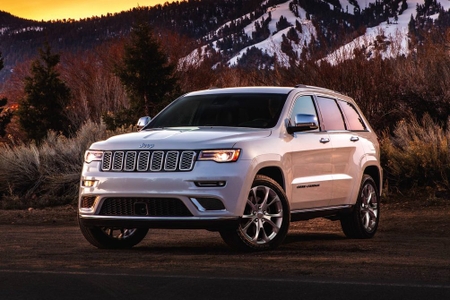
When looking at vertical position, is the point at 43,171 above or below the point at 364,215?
below

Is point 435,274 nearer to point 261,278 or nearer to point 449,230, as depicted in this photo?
point 261,278

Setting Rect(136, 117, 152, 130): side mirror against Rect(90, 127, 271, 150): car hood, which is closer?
Rect(90, 127, 271, 150): car hood

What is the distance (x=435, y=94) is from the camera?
2452cm

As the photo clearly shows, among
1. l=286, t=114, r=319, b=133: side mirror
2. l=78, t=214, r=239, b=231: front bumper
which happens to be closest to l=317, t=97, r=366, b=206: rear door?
l=286, t=114, r=319, b=133: side mirror

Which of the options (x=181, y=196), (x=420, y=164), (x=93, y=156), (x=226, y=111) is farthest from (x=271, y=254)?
(x=420, y=164)

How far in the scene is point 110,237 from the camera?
11.2m

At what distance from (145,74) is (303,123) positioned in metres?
21.7

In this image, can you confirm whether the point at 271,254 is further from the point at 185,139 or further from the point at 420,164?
the point at 420,164

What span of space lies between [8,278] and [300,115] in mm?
3994

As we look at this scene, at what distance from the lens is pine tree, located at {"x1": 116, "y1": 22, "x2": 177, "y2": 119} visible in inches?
1268

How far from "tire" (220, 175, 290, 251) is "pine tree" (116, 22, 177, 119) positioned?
2124cm

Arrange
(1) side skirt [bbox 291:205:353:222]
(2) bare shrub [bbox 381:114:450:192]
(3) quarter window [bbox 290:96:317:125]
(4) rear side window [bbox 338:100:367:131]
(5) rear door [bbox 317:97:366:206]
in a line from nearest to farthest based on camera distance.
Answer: (1) side skirt [bbox 291:205:353:222], (3) quarter window [bbox 290:96:317:125], (5) rear door [bbox 317:97:366:206], (4) rear side window [bbox 338:100:367:131], (2) bare shrub [bbox 381:114:450:192]

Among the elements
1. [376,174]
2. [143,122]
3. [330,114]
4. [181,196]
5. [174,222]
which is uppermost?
[143,122]

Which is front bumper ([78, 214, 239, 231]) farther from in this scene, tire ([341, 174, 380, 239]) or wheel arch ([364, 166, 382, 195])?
wheel arch ([364, 166, 382, 195])
